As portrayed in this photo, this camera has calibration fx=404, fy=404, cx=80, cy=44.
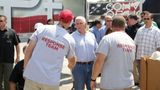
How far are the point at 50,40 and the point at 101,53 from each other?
0.65m

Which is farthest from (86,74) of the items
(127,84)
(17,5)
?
(17,5)

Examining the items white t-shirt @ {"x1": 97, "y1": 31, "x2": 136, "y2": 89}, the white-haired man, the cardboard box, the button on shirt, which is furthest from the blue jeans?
white t-shirt @ {"x1": 97, "y1": 31, "x2": 136, "y2": 89}

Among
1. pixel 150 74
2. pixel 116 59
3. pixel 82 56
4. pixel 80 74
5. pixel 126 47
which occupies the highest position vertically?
pixel 126 47

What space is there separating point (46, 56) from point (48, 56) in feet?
0.08

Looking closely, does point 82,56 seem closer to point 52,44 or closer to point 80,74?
point 80,74

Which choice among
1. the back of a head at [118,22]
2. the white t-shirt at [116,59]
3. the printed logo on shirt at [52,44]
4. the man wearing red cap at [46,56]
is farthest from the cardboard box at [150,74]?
the printed logo on shirt at [52,44]

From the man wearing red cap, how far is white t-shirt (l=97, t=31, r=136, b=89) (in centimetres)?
48

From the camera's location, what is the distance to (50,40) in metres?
4.84

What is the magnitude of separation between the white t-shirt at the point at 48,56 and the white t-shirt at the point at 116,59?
0.50 meters

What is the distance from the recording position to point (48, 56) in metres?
4.84

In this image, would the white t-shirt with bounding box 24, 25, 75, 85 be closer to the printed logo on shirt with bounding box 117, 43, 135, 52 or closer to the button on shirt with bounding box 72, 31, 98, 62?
the printed logo on shirt with bounding box 117, 43, 135, 52

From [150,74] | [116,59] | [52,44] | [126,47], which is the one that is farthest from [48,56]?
[150,74]

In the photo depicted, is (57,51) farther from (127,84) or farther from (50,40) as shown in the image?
(127,84)

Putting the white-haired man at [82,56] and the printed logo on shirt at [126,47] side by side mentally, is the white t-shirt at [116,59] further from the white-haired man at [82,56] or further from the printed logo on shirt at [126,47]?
the white-haired man at [82,56]
